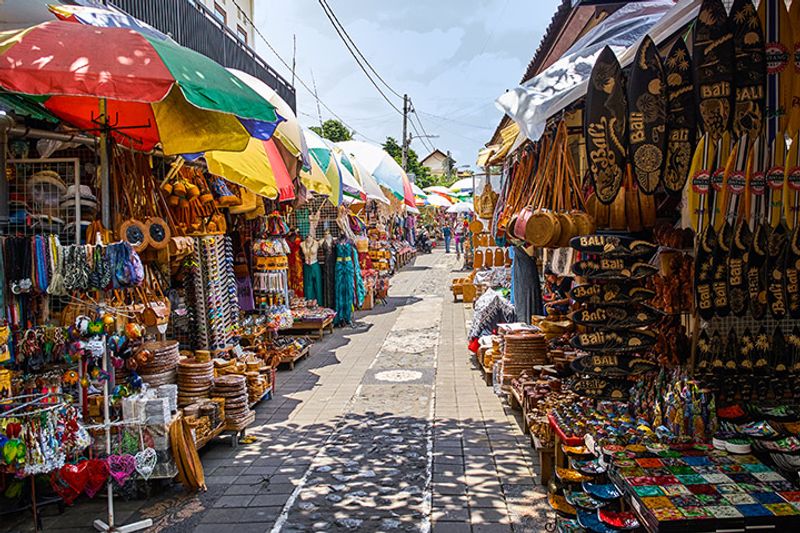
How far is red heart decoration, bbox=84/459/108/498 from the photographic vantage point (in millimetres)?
4227

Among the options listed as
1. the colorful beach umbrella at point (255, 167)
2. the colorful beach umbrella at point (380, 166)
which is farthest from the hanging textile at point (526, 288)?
the colorful beach umbrella at point (380, 166)

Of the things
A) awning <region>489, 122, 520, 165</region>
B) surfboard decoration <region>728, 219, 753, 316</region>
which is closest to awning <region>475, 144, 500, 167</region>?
awning <region>489, 122, 520, 165</region>

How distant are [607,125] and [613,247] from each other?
0.74m

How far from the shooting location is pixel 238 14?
61.9 feet

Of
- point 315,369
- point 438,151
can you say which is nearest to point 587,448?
point 315,369

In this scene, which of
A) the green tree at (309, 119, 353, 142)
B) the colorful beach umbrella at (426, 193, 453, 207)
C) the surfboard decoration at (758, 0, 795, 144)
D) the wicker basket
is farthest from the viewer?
the green tree at (309, 119, 353, 142)

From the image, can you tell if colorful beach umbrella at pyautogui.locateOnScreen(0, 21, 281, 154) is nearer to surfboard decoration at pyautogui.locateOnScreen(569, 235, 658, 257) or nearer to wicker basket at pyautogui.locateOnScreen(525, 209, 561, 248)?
wicker basket at pyautogui.locateOnScreen(525, 209, 561, 248)

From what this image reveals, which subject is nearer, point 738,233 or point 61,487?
point 738,233

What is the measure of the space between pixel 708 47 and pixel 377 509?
3560 millimetres

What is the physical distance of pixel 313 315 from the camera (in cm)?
1146

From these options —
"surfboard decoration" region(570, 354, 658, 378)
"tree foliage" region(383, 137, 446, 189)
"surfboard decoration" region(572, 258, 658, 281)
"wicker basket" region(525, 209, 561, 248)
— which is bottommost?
"surfboard decoration" region(570, 354, 658, 378)

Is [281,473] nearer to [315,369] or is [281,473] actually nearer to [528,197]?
[528,197]

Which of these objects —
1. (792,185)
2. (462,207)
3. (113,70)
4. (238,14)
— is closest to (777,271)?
(792,185)

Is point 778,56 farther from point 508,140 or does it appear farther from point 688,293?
point 508,140
